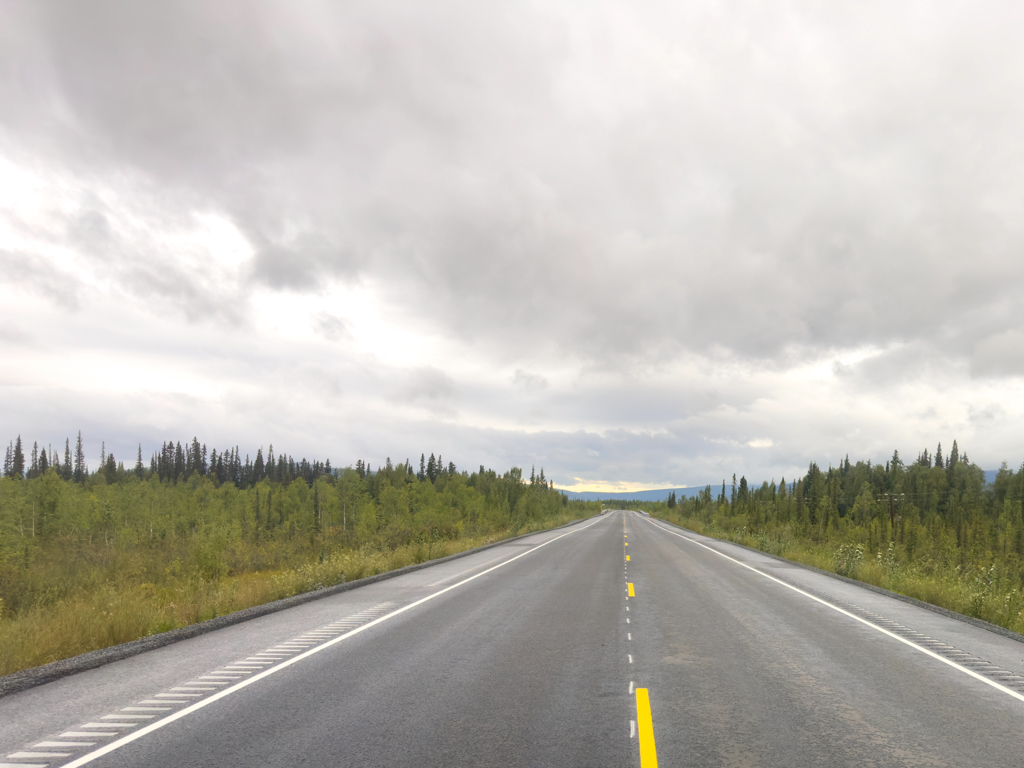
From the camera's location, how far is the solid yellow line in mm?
4254

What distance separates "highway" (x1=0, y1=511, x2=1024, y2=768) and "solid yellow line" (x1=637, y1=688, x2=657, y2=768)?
0.02 meters

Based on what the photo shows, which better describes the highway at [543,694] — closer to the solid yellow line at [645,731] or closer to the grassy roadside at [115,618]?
the solid yellow line at [645,731]

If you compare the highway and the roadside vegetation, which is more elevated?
the highway

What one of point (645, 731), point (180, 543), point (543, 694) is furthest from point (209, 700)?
point (180, 543)

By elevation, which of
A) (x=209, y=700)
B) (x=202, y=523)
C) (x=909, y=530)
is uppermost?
(x=209, y=700)

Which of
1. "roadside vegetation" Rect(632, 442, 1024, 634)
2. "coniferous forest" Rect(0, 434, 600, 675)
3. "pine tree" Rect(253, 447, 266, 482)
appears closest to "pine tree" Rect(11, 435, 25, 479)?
"coniferous forest" Rect(0, 434, 600, 675)

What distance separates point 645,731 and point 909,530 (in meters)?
74.2

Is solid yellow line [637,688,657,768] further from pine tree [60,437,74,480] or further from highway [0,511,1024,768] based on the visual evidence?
pine tree [60,437,74,480]

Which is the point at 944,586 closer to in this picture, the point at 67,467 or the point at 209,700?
the point at 209,700

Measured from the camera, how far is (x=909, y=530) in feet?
210

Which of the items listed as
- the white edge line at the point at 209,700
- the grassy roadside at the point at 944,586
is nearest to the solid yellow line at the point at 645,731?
the white edge line at the point at 209,700

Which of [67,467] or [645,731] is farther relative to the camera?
[67,467]

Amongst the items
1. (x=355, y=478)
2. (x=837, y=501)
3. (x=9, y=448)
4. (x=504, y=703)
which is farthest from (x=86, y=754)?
(x=9, y=448)

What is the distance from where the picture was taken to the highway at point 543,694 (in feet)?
14.7
